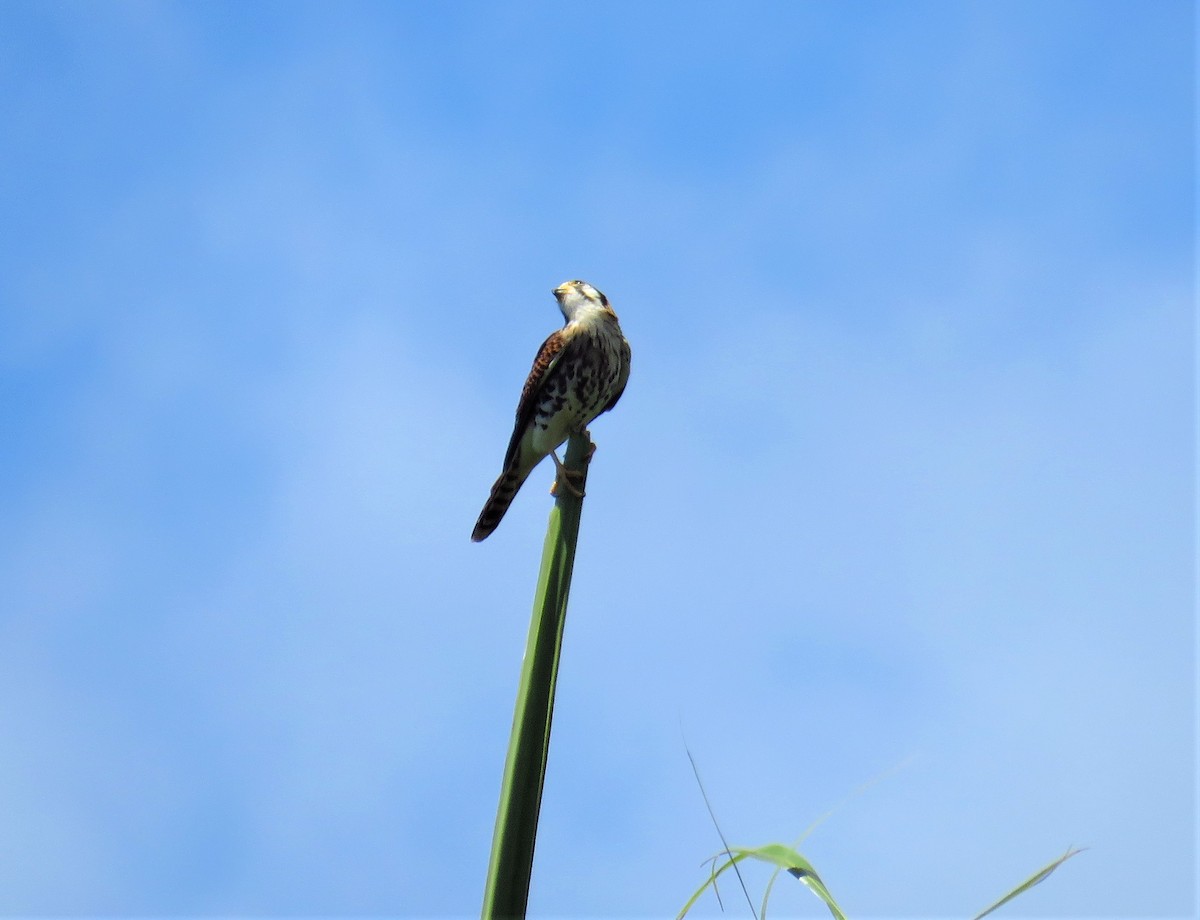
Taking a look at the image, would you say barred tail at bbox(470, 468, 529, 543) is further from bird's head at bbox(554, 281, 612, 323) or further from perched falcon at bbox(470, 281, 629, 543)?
bird's head at bbox(554, 281, 612, 323)

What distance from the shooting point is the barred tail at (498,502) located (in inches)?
226

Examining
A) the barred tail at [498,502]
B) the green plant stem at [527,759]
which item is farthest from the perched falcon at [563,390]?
the green plant stem at [527,759]

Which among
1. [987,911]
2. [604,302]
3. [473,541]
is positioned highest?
[604,302]

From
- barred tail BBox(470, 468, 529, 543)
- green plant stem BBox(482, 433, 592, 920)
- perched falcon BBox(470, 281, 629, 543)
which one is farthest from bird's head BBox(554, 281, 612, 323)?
green plant stem BBox(482, 433, 592, 920)

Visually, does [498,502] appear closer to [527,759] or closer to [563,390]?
[563,390]

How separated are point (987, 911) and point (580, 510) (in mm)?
1031

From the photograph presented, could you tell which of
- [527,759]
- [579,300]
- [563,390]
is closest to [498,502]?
[563,390]

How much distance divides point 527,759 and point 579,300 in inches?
177

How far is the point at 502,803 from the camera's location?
5.56 ft

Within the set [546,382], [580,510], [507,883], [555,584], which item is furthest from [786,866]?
[546,382]

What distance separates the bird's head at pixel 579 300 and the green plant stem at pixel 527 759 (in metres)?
4.04

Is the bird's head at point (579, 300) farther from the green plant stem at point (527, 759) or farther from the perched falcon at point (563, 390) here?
the green plant stem at point (527, 759)

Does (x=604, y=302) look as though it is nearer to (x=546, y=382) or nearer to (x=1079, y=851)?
(x=546, y=382)

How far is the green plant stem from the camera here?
1.62m
